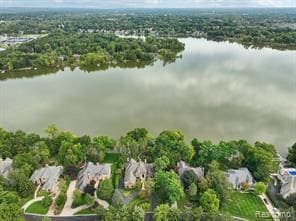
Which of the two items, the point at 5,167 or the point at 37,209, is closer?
the point at 37,209

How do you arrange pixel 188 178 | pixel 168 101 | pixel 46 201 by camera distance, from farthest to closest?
pixel 168 101 < pixel 188 178 < pixel 46 201

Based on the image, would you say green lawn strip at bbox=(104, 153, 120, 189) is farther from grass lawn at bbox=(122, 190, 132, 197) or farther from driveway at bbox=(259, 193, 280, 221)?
driveway at bbox=(259, 193, 280, 221)

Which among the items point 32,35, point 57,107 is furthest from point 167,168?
point 32,35

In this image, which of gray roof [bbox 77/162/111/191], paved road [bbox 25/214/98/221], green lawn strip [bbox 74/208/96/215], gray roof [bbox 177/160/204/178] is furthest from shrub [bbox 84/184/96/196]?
gray roof [bbox 177/160/204/178]

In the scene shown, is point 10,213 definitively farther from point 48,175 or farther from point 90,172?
point 90,172

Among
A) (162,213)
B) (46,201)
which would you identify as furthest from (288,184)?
(46,201)

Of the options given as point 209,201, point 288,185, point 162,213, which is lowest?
point 288,185

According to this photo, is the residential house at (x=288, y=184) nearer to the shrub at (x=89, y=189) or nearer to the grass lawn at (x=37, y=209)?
the shrub at (x=89, y=189)
